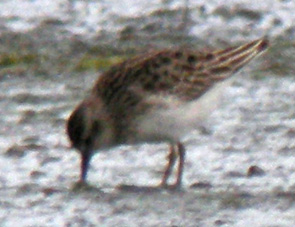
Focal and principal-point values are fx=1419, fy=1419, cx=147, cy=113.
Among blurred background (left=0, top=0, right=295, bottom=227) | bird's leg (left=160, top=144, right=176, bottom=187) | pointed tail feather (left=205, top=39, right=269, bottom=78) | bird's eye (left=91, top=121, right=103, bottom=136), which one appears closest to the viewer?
blurred background (left=0, top=0, right=295, bottom=227)

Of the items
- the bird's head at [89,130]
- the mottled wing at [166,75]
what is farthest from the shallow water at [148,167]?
the mottled wing at [166,75]

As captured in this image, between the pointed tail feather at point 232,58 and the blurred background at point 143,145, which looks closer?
the blurred background at point 143,145

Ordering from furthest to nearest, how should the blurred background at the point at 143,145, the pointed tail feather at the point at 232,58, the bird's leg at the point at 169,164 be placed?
the pointed tail feather at the point at 232,58
the bird's leg at the point at 169,164
the blurred background at the point at 143,145

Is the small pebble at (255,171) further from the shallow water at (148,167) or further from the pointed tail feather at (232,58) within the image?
the pointed tail feather at (232,58)

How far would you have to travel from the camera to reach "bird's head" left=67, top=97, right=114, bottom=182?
34.9ft

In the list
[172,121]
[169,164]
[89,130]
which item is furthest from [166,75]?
[89,130]

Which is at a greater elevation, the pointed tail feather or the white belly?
the pointed tail feather

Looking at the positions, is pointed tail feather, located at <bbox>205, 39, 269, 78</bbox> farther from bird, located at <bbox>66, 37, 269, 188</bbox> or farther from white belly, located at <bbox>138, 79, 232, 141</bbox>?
white belly, located at <bbox>138, 79, 232, 141</bbox>

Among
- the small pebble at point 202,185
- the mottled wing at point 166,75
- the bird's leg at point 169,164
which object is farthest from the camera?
the mottled wing at point 166,75

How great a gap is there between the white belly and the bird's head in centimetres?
28

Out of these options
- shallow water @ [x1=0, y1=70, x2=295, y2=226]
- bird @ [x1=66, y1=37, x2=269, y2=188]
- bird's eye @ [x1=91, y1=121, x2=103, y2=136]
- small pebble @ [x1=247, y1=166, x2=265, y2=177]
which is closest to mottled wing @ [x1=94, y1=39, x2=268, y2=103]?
bird @ [x1=66, y1=37, x2=269, y2=188]

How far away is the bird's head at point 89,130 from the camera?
34.9 ft

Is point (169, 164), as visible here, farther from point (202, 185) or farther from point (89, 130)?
point (89, 130)

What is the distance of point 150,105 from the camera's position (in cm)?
1091
